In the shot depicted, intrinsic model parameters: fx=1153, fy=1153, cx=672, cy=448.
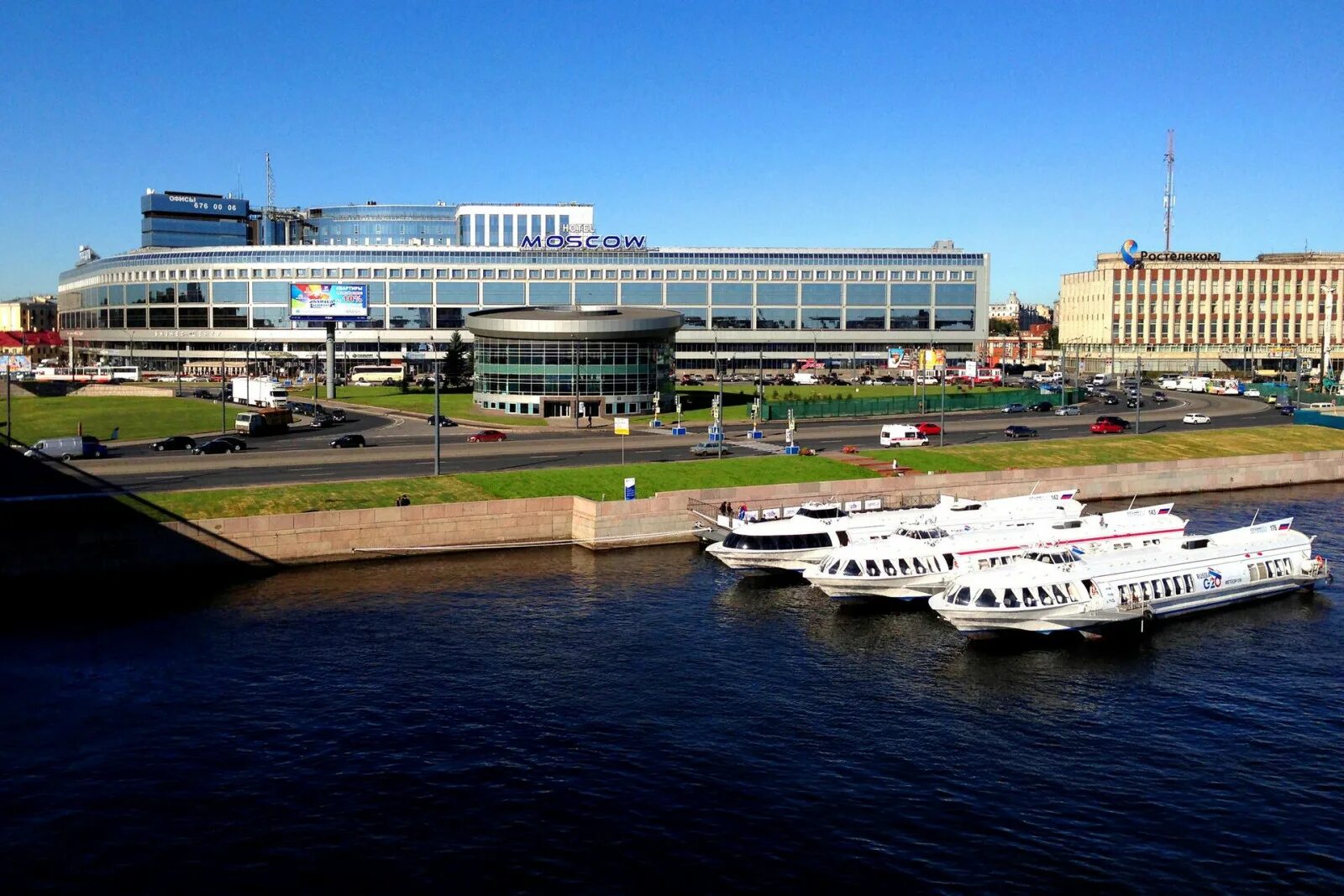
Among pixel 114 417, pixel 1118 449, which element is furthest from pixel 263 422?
pixel 1118 449

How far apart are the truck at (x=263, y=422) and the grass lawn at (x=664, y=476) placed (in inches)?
1555

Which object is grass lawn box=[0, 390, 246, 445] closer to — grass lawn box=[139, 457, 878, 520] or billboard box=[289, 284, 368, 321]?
billboard box=[289, 284, 368, 321]

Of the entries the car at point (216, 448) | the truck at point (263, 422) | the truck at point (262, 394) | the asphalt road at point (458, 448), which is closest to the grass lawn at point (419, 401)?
the asphalt road at point (458, 448)

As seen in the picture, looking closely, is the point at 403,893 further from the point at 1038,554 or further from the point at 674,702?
the point at 1038,554

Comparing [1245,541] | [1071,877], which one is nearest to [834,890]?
[1071,877]

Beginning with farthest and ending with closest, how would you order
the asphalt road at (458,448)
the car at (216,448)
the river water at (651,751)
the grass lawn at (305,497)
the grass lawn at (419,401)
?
the grass lawn at (419,401)
the car at (216,448)
the asphalt road at (458,448)
the grass lawn at (305,497)
the river water at (651,751)

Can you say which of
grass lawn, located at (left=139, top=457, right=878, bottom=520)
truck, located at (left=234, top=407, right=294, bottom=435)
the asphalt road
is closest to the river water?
grass lawn, located at (left=139, top=457, right=878, bottom=520)

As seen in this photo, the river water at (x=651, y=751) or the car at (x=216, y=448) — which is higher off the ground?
the car at (x=216, y=448)

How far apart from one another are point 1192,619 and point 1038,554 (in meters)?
8.21

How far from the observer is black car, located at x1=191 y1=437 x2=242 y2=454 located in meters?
91.5

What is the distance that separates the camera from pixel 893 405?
140m

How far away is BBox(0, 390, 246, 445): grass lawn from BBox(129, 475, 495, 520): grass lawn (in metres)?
41.3

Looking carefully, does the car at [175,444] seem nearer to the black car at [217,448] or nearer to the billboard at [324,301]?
the black car at [217,448]

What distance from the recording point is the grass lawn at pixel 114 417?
4306 inches
